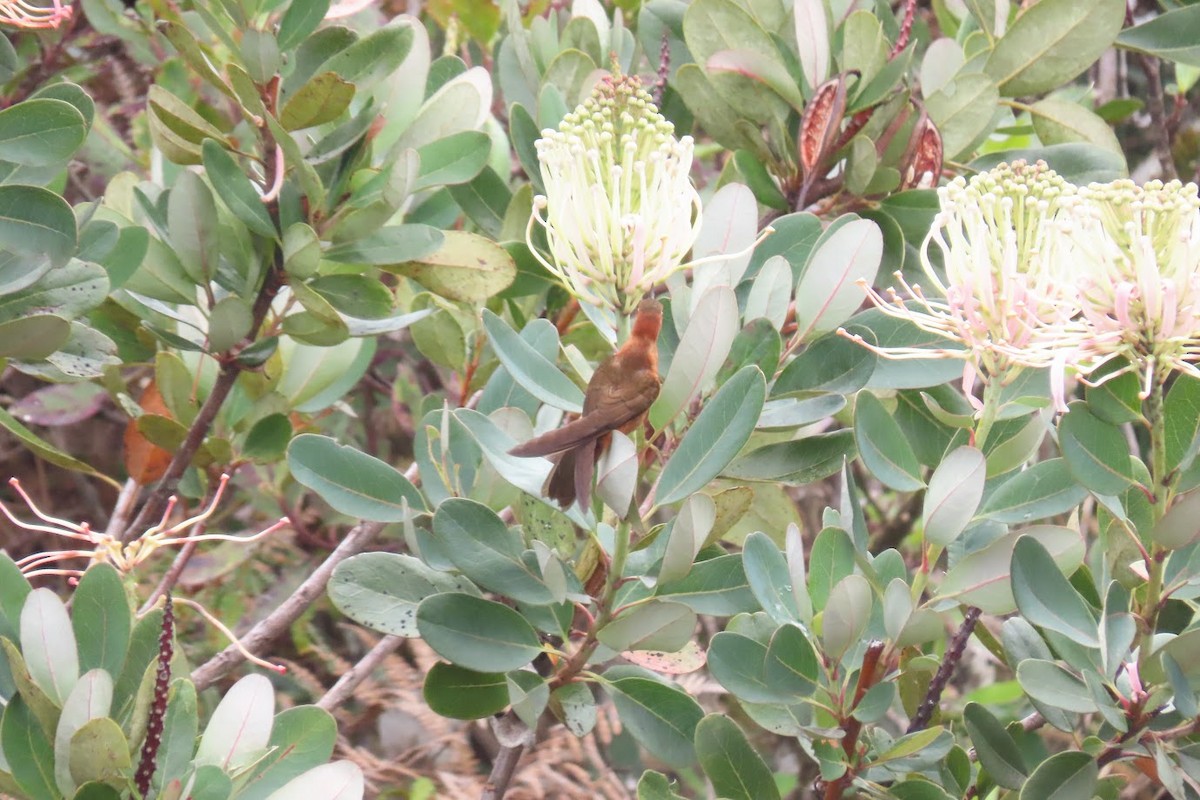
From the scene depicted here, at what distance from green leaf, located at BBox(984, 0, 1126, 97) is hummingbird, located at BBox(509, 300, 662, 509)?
2.35 feet

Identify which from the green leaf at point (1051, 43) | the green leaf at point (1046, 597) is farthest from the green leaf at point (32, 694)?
the green leaf at point (1051, 43)

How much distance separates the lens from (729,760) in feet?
3.27

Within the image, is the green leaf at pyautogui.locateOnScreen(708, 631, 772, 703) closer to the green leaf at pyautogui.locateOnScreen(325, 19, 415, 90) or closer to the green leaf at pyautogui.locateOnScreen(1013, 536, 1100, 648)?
the green leaf at pyautogui.locateOnScreen(1013, 536, 1100, 648)

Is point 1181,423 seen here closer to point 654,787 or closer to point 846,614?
point 846,614

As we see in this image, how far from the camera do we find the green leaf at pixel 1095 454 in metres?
0.89

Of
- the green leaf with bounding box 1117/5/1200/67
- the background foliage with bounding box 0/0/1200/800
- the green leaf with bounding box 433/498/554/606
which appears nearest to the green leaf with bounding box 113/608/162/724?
the background foliage with bounding box 0/0/1200/800

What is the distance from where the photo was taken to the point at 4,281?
1.12m

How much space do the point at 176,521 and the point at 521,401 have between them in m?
0.87

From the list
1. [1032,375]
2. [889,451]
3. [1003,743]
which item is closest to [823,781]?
[1003,743]

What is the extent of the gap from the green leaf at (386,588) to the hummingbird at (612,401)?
219 millimetres

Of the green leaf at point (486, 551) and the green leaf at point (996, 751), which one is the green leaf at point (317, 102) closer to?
the green leaf at point (486, 551)

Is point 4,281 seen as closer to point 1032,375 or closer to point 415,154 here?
point 415,154

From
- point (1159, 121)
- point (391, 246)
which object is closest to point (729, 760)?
point (391, 246)

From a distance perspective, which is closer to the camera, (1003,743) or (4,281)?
(1003,743)
